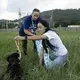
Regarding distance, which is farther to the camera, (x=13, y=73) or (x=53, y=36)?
(x=53, y=36)

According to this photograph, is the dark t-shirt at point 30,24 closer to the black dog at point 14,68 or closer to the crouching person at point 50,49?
the crouching person at point 50,49

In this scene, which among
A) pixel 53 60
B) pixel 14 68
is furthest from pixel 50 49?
pixel 14 68

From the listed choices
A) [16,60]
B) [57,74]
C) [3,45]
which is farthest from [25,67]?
[3,45]

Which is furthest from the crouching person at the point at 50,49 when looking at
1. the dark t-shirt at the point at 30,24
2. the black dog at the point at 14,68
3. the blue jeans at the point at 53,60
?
the dark t-shirt at the point at 30,24

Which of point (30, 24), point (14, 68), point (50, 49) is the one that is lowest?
point (14, 68)

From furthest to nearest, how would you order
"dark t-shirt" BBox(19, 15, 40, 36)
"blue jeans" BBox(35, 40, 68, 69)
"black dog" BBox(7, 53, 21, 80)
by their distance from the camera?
"dark t-shirt" BBox(19, 15, 40, 36) → "blue jeans" BBox(35, 40, 68, 69) → "black dog" BBox(7, 53, 21, 80)

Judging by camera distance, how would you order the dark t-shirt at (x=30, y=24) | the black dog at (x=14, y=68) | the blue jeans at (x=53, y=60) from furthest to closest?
the dark t-shirt at (x=30, y=24) → the blue jeans at (x=53, y=60) → the black dog at (x=14, y=68)

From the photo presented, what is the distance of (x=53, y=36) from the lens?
6.98 m

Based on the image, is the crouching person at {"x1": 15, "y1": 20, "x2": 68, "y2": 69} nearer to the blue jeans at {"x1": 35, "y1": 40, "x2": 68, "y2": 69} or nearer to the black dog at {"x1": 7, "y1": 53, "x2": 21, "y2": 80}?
the blue jeans at {"x1": 35, "y1": 40, "x2": 68, "y2": 69}

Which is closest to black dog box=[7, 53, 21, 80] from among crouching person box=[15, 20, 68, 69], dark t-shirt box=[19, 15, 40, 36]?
crouching person box=[15, 20, 68, 69]

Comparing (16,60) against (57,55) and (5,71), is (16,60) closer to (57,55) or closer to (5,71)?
(5,71)

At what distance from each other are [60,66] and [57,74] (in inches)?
17.9

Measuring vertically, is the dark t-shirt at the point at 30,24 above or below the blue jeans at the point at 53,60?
above

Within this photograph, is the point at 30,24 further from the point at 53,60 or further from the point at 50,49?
the point at 53,60
